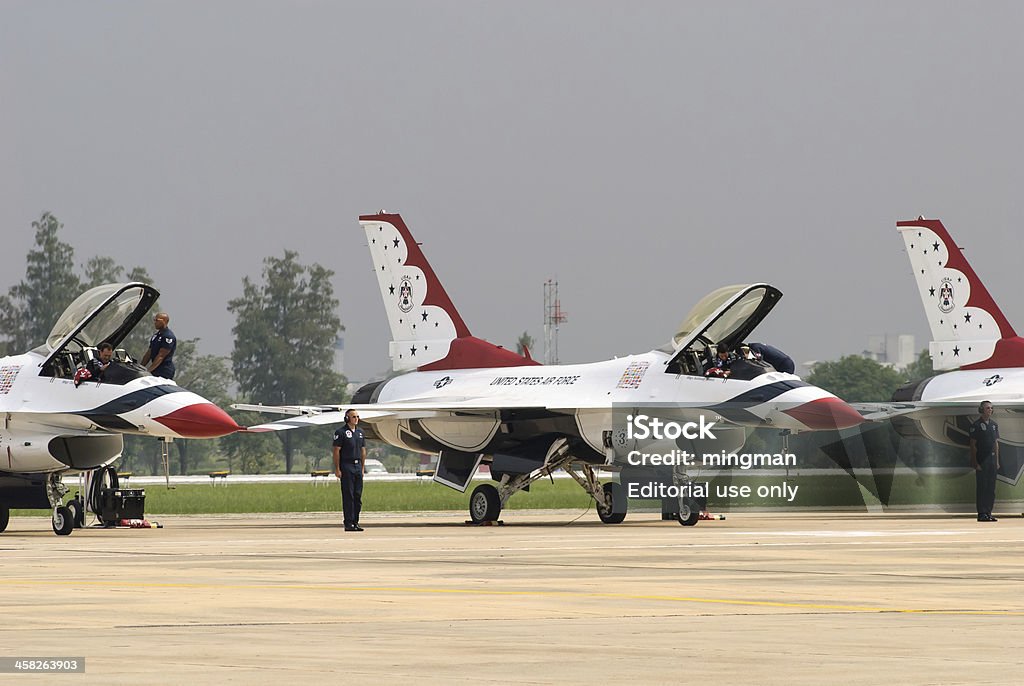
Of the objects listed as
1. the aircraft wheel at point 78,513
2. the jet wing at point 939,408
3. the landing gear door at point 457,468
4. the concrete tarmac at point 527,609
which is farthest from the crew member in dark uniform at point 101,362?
the jet wing at point 939,408

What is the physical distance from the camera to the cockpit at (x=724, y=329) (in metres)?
25.4

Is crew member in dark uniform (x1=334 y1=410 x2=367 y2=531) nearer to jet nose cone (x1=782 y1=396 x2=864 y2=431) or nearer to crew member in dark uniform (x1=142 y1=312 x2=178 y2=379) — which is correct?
crew member in dark uniform (x1=142 y1=312 x2=178 y2=379)

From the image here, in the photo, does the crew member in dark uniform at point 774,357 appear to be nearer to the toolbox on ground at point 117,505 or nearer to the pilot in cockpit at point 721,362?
the pilot in cockpit at point 721,362

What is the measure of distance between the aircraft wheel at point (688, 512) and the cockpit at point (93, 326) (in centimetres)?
797

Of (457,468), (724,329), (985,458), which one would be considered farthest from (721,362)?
(457,468)

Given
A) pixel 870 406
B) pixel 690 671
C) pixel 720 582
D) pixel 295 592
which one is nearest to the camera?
pixel 690 671

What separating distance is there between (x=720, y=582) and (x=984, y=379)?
1987 cm

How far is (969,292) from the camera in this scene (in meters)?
33.4

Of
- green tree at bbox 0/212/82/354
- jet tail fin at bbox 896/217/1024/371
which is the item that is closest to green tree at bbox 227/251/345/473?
green tree at bbox 0/212/82/354

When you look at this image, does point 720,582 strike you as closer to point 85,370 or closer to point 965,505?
point 85,370

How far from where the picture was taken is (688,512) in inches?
989

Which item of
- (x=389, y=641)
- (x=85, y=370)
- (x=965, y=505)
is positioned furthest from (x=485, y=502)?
(x=389, y=641)

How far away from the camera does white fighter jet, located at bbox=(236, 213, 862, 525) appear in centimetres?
2516

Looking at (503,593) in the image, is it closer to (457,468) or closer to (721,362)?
(721,362)
